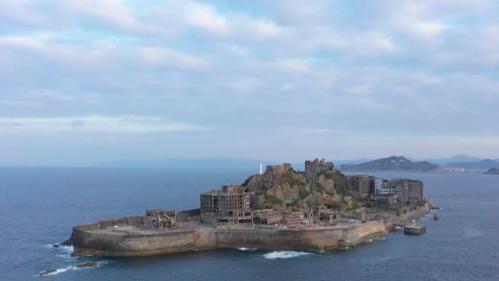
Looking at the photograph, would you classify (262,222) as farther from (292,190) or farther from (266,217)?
Result: (292,190)

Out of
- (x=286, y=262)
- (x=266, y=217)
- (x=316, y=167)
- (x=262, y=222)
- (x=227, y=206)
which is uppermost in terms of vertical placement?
(x=316, y=167)

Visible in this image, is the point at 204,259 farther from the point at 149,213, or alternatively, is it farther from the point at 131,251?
the point at 149,213

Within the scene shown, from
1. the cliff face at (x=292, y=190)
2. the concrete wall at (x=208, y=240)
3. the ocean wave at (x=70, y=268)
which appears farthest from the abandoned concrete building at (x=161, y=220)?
the cliff face at (x=292, y=190)

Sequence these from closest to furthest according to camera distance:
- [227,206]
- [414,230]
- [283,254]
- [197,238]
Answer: [283,254]
[197,238]
[227,206]
[414,230]

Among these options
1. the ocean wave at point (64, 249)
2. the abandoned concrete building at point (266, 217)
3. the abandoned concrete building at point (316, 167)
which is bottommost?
the ocean wave at point (64, 249)

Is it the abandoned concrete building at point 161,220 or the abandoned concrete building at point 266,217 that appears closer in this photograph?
the abandoned concrete building at point 161,220

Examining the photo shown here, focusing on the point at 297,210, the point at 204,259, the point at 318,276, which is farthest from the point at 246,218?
the point at 318,276

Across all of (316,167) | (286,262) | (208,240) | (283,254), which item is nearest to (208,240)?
(208,240)

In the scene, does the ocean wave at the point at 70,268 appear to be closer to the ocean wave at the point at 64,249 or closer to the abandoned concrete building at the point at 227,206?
the ocean wave at the point at 64,249
